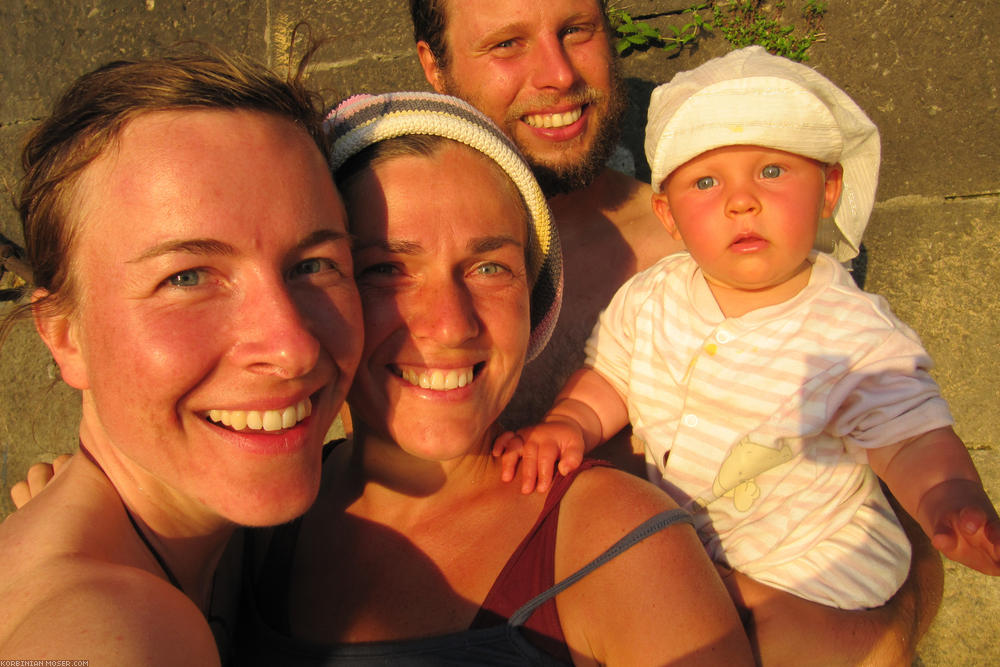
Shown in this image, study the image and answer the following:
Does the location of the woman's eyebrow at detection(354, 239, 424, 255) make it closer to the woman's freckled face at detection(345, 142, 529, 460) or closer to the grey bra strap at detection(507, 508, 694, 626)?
the woman's freckled face at detection(345, 142, 529, 460)

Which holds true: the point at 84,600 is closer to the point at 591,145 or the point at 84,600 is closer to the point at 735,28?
the point at 591,145

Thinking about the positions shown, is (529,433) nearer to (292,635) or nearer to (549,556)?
(549,556)

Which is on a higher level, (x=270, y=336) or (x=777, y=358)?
(x=270, y=336)

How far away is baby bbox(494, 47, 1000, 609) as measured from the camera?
1.69m

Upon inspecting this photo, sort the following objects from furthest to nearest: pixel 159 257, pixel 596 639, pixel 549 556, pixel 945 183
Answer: pixel 945 183
pixel 549 556
pixel 596 639
pixel 159 257

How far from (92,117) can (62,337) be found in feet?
1.38

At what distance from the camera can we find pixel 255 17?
4043mm

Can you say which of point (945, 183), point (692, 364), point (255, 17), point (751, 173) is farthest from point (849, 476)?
point (255, 17)

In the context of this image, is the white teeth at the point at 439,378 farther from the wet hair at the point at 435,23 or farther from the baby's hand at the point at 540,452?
the wet hair at the point at 435,23

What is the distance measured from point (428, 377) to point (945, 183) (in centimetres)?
249

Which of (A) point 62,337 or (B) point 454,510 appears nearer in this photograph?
(A) point 62,337

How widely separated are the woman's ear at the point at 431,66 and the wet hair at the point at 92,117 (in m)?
1.57

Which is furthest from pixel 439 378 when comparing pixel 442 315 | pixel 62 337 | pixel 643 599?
pixel 62 337

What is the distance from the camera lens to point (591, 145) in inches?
105
